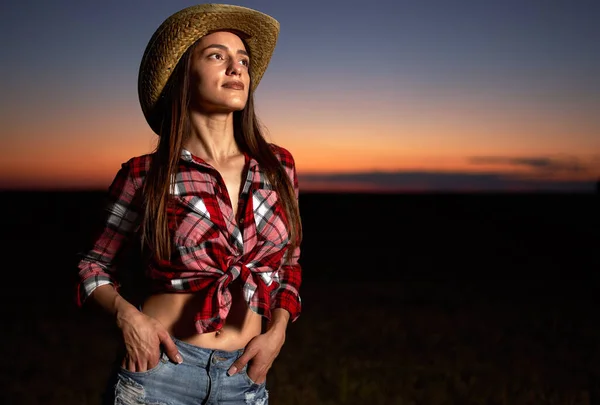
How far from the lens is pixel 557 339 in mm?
6750

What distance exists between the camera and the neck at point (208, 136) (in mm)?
1951

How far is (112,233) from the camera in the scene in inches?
74.0

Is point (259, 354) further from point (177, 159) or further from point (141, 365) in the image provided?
point (177, 159)

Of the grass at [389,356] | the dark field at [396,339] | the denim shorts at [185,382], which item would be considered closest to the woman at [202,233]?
the denim shorts at [185,382]

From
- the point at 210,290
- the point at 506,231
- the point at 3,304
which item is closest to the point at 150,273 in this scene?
the point at 210,290

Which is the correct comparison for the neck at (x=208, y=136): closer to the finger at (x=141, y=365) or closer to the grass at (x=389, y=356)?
the finger at (x=141, y=365)

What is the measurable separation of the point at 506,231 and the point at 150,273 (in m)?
22.8

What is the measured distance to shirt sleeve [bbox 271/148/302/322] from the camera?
6.29 ft

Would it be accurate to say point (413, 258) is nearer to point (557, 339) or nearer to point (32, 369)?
point (557, 339)

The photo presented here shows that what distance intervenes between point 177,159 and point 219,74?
0.85 ft

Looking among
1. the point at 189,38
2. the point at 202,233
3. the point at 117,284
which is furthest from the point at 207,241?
the point at 189,38

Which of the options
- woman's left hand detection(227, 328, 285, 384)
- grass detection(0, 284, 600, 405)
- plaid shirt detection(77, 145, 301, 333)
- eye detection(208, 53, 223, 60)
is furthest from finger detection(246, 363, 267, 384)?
grass detection(0, 284, 600, 405)

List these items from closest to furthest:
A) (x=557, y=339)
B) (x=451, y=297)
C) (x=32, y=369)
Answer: (x=32, y=369)
(x=557, y=339)
(x=451, y=297)

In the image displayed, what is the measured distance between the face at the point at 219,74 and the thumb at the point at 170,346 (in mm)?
619
